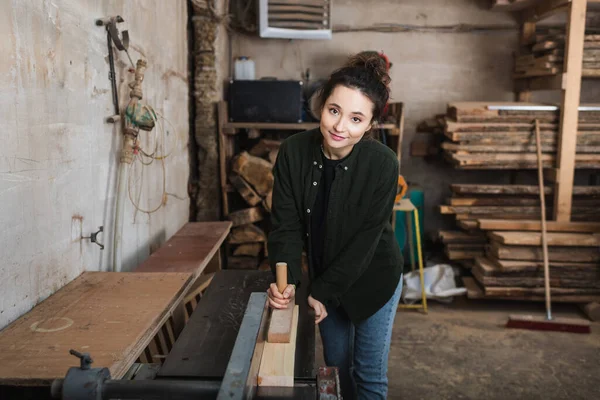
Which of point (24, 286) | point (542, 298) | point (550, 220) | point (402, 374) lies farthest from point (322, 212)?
point (550, 220)

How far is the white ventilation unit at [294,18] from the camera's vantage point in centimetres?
469

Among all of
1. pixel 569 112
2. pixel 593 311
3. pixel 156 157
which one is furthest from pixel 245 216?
pixel 593 311

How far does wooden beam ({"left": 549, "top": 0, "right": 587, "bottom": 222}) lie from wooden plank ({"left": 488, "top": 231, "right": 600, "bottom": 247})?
22 cm

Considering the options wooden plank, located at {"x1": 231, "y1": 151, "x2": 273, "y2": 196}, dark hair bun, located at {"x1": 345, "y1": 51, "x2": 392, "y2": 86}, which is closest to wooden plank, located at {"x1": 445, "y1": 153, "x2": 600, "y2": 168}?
wooden plank, located at {"x1": 231, "y1": 151, "x2": 273, "y2": 196}

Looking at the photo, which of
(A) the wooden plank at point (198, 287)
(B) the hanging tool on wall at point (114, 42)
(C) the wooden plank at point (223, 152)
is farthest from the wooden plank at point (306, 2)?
(A) the wooden plank at point (198, 287)

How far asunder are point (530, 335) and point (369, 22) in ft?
10.4

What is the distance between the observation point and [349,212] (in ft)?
6.72

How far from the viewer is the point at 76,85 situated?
2.23m

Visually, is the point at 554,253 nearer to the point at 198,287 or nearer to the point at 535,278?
the point at 535,278

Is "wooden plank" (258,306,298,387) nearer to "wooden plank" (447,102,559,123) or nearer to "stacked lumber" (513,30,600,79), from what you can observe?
"wooden plank" (447,102,559,123)

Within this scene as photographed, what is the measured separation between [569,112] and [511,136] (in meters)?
0.47

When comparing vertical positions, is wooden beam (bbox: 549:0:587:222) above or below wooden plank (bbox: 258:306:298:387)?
above

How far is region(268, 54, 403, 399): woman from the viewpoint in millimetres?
1924

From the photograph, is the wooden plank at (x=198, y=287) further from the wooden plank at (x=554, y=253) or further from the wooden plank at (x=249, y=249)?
the wooden plank at (x=554, y=253)
